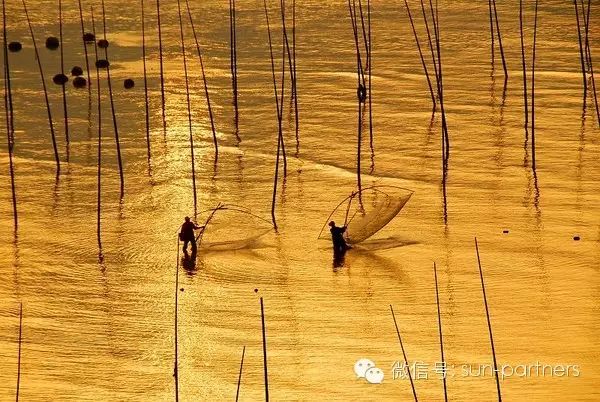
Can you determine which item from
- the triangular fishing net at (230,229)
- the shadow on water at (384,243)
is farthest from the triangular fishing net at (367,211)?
the triangular fishing net at (230,229)

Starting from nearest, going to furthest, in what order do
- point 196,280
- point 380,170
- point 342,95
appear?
1. point 196,280
2. point 380,170
3. point 342,95

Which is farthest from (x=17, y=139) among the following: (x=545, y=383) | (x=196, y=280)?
(x=545, y=383)

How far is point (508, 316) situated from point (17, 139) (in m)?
7.49

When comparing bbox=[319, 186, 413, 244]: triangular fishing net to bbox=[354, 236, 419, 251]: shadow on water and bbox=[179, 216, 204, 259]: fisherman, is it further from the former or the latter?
bbox=[179, 216, 204, 259]: fisherman

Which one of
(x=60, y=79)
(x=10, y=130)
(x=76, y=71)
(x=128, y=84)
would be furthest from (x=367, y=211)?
(x=76, y=71)

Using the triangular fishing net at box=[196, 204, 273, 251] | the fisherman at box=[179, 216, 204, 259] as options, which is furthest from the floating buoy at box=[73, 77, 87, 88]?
the fisherman at box=[179, 216, 204, 259]

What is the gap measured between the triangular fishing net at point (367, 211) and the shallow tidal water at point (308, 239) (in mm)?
147

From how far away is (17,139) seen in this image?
1684 centimetres

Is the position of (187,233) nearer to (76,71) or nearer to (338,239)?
(338,239)

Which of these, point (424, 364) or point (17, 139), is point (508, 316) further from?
point (17, 139)

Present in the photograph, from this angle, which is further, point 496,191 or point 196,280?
point 496,191

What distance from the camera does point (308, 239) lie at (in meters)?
13.3

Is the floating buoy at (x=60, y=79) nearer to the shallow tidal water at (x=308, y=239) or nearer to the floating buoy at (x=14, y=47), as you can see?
the shallow tidal water at (x=308, y=239)

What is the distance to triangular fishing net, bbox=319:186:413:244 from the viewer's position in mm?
13008
